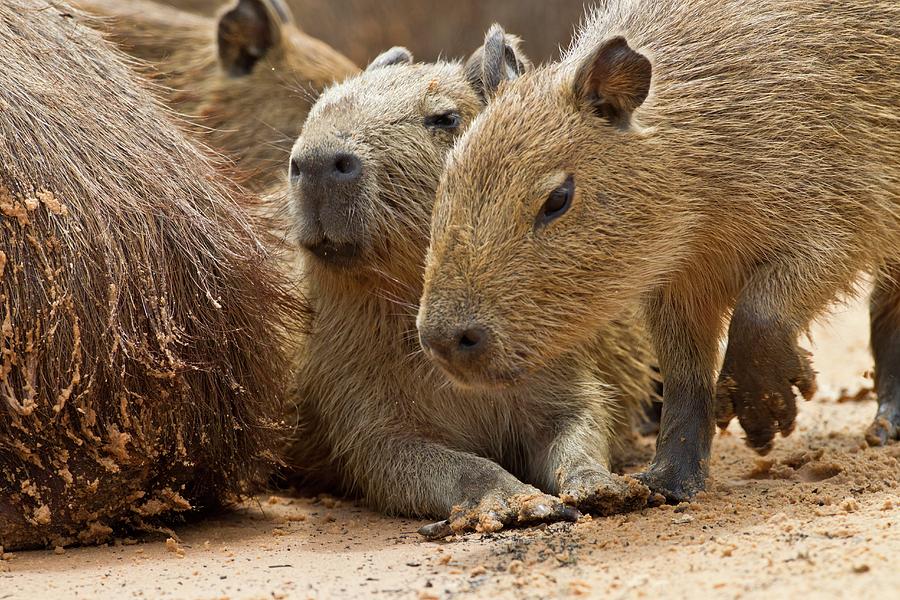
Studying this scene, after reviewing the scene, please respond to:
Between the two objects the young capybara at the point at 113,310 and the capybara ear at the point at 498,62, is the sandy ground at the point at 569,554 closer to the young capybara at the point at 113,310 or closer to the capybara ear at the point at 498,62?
the young capybara at the point at 113,310

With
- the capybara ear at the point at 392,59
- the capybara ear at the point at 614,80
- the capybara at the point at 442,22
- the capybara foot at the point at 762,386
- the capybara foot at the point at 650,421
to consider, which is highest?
the capybara at the point at 442,22

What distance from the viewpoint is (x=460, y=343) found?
3.70 metres

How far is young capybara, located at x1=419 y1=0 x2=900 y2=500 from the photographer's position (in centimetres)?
378

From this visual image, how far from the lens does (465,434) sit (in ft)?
16.1

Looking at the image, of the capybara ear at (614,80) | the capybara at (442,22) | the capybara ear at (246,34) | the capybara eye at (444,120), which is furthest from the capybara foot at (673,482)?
the capybara at (442,22)

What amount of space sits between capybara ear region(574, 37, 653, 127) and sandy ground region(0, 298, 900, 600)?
1322 millimetres

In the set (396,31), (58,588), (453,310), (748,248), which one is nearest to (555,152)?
(453,310)

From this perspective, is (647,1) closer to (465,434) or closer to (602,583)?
(465,434)

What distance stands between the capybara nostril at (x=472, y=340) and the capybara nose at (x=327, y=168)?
3.28ft

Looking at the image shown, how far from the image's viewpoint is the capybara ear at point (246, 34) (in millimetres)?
7699

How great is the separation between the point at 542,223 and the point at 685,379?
1107 millimetres

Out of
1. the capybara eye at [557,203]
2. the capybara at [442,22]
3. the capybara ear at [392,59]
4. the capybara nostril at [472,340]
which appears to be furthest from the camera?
the capybara at [442,22]

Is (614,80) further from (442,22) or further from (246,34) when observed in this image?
(442,22)

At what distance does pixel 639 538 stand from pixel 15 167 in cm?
229
